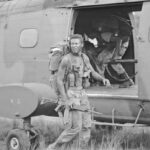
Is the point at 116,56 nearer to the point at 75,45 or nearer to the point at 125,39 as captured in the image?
the point at 125,39

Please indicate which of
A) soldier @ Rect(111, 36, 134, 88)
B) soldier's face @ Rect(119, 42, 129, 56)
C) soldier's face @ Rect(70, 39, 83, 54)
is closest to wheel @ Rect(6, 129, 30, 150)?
soldier's face @ Rect(70, 39, 83, 54)

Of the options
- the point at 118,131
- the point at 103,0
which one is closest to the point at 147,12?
the point at 103,0

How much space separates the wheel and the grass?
22cm

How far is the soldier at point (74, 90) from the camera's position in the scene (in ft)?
19.9

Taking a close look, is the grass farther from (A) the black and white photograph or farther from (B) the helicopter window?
(B) the helicopter window

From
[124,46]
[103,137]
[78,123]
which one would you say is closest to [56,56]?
[78,123]

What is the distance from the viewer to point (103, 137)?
7.68 m

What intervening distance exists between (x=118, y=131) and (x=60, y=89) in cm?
273

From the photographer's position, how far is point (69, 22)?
7328mm

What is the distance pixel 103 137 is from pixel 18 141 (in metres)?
1.62

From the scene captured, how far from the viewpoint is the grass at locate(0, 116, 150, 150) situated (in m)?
6.77

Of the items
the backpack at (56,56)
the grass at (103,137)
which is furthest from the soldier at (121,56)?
the backpack at (56,56)

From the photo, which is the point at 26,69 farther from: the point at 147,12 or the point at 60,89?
the point at 147,12

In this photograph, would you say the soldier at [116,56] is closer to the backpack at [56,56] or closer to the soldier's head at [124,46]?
the soldier's head at [124,46]
